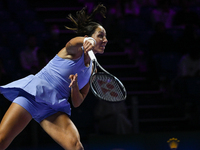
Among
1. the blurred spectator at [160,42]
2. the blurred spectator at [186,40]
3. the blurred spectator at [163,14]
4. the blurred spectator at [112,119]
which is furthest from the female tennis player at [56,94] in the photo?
the blurred spectator at [163,14]

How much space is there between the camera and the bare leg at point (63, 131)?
284 centimetres

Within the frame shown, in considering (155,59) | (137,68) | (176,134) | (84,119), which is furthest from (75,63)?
(137,68)

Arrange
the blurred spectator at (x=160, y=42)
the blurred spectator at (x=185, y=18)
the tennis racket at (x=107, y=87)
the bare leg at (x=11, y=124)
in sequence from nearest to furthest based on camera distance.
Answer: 1. the bare leg at (x=11, y=124)
2. the tennis racket at (x=107, y=87)
3. the blurred spectator at (x=160, y=42)
4. the blurred spectator at (x=185, y=18)

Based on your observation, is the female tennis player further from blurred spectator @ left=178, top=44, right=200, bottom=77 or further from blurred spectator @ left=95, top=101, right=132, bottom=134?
blurred spectator @ left=178, top=44, right=200, bottom=77

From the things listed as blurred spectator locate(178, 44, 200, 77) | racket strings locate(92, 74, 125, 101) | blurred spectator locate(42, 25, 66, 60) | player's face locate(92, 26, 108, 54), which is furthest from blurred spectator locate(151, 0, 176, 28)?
racket strings locate(92, 74, 125, 101)

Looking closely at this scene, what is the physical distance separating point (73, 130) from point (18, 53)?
14.2 ft

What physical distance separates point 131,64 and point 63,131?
498cm

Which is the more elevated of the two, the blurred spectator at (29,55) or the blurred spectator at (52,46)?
the blurred spectator at (52,46)

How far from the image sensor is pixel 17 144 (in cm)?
540

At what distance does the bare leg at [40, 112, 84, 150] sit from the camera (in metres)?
2.84

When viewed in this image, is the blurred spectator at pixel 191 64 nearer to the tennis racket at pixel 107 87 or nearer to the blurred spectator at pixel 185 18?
the blurred spectator at pixel 185 18

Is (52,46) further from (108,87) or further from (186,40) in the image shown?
(108,87)

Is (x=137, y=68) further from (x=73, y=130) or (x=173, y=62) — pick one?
(x=73, y=130)

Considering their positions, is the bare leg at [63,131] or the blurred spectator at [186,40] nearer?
the bare leg at [63,131]
